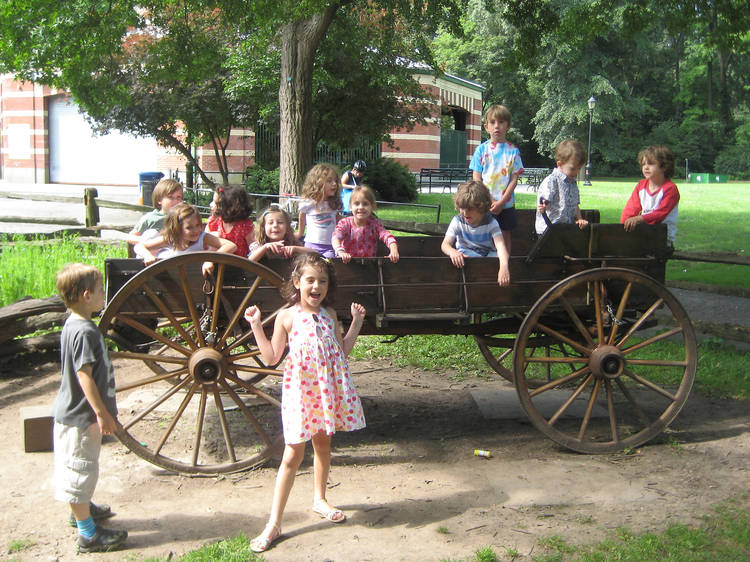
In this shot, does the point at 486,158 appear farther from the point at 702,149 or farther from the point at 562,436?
the point at 702,149

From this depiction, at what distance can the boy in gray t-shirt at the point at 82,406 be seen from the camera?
335 cm

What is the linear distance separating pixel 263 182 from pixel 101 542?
17890 mm

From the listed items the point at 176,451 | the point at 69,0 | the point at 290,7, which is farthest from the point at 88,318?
the point at 69,0

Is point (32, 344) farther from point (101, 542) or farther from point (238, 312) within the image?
point (101, 542)

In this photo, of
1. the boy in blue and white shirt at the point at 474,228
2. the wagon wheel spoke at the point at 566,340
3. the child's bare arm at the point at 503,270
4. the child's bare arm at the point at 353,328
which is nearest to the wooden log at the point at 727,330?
the wagon wheel spoke at the point at 566,340

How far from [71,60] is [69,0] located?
3.12 ft

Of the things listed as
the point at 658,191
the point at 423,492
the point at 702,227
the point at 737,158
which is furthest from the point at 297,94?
the point at 737,158

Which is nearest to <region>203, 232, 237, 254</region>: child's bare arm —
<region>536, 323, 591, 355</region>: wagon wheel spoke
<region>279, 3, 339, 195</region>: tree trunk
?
<region>536, 323, 591, 355</region>: wagon wheel spoke

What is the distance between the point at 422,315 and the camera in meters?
4.42

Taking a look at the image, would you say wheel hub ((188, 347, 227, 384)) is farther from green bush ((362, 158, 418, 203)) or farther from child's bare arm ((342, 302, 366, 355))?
green bush ((362, 158, 418, 203))

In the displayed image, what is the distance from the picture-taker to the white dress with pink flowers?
3527mm

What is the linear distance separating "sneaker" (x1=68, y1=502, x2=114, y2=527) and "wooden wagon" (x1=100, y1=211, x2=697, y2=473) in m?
0.39

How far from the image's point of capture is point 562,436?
4426 mm

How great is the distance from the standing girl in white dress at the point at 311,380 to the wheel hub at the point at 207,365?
0.47 m
